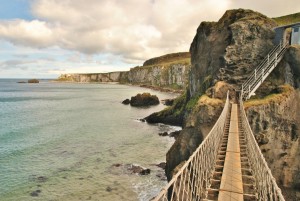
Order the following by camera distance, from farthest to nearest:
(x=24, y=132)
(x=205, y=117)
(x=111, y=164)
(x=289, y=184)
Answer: (x=24, y=132) → (x=111, y=164) → (x=205, y=117) → (x=289, y=184)

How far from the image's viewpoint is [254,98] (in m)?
23.0

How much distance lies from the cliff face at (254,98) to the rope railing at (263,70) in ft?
1.98

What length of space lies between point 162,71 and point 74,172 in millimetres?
173727

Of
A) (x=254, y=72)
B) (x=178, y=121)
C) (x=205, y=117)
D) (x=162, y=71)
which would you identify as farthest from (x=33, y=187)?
(x=162, y=71)

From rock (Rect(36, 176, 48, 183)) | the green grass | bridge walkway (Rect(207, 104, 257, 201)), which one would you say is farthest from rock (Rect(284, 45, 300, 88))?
rock (Rect(36, 176, 48, 183))

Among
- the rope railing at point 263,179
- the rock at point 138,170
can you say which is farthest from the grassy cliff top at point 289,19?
the rope railing at point 263,179

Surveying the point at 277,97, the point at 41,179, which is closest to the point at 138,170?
the point at 41,179

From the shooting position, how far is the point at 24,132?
43000 mm

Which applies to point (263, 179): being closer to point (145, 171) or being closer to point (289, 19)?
point (145, 171)

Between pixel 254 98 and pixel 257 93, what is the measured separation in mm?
1300

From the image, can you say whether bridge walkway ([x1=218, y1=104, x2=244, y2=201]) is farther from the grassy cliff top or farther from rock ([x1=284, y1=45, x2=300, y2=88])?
the grassy cliff top

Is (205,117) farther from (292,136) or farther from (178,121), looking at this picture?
(178,121)

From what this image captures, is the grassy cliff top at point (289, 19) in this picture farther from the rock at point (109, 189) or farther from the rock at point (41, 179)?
the rock at point (41, 179)

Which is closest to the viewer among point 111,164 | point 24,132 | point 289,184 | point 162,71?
point 289,184
